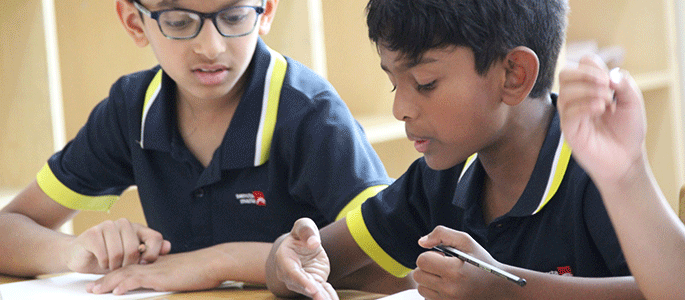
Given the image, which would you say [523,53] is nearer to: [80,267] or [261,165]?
[261,165]

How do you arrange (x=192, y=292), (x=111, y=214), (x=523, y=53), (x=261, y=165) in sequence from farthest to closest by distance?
(x=111, y=214) < (x=261, y=165) < (x=192, y=292) < (x=523, y=53)

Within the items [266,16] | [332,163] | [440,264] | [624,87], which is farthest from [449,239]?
[266,16]

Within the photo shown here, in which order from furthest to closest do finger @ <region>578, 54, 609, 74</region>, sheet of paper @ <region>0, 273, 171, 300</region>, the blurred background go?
the blurred background
sheet of paper @ <region>0, 273, 171, 300</region>
finger @ <region>578, 54, 609, 74</region>

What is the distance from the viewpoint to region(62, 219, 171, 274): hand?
1.02 metres

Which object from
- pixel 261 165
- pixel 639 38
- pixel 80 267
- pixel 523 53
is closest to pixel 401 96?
pixel 523 53

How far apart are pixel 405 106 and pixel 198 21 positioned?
15.8 inches

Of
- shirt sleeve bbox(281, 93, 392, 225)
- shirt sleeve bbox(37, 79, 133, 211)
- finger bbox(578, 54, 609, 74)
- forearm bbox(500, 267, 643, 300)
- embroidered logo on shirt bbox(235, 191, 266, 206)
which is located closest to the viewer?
finger bbox(578, 54, 609, 74)

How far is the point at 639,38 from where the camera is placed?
9.31ft

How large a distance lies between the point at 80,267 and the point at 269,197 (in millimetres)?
305

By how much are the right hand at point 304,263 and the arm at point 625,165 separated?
34 cm

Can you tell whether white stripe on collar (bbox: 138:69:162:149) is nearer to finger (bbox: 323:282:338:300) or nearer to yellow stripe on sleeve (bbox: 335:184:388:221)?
yellow stripe on sleeve (bbox: 335:184:388:221)

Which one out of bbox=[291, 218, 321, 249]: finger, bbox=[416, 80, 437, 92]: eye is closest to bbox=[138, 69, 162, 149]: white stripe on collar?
bbox=[291, 218, 321, 249]: finger

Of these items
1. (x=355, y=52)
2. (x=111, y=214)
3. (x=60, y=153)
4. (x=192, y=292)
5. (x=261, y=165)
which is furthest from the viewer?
(x=355, y=52)

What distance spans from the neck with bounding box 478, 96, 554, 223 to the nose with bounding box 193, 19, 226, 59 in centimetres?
44
